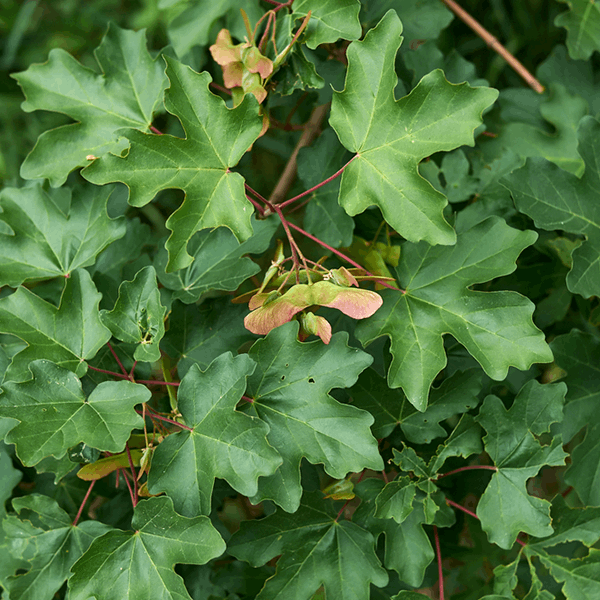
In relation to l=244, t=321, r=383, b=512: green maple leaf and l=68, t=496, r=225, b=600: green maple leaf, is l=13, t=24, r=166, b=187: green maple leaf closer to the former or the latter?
l=244, t=321, r=383, b=512: green maple leaf

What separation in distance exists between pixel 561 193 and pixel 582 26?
1.70 ft

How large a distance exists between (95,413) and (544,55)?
1765mm

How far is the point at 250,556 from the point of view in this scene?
1.00 meters

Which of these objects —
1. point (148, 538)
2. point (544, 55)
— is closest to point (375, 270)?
point (148, 538)

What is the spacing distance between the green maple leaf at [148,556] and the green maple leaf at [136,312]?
0.26 m

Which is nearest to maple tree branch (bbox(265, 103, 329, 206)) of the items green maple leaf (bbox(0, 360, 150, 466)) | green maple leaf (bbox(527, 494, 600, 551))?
green maple leaf (bbox(0, 360, 150, 466))

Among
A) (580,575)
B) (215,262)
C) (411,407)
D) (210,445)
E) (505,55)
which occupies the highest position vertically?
Answer: (505,55)

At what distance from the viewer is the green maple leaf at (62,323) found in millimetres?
950

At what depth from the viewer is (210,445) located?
880mm

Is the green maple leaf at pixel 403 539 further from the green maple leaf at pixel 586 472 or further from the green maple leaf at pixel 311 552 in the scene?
the green maple leaf at pixel 586 472

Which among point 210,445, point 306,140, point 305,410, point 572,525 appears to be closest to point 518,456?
point 572,525

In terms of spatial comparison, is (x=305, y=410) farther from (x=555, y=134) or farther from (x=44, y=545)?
(x=555, y=134)

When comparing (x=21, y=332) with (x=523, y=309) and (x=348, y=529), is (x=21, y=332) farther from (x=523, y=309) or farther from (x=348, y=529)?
(x=523, y=309)

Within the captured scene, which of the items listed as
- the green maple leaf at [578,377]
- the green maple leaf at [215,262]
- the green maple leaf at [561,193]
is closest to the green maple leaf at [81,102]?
the green maple leaf at [215,262]
